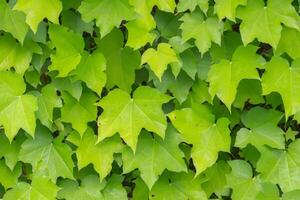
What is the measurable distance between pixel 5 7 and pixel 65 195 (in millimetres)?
794

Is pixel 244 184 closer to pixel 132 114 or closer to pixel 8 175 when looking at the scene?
pixel 132 114

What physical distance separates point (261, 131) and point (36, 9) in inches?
38.7

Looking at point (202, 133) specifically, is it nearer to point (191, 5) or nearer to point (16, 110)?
point (191, 5)

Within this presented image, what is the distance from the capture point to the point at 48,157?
6.67 feet

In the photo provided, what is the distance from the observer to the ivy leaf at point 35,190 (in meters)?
2.02

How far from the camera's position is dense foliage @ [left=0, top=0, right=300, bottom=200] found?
74.4 inches

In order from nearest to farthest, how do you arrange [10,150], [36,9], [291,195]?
1. [36,9]
2. [291,195]
3. [10,150]

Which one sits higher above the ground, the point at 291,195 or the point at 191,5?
the point at 191,5

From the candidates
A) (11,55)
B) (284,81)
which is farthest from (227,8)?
(11,55)

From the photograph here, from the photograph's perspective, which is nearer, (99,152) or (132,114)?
(132,114)

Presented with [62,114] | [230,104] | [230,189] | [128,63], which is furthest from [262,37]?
[62,114]

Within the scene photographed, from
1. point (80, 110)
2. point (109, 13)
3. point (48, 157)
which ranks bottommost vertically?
point (48, 157)

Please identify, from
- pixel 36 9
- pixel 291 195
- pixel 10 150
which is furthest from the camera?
pixel 10 150

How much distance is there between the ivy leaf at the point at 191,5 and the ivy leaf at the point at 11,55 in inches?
24.7
